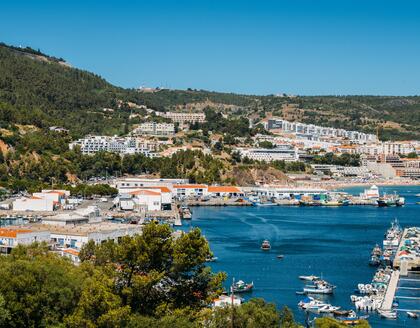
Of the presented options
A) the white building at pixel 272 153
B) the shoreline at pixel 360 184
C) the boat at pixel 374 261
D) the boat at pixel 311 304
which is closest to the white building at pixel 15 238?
the boat at pixel 311 304

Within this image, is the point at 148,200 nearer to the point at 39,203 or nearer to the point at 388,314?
the point at 39,203

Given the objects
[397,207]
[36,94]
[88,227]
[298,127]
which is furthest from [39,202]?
[298,127]

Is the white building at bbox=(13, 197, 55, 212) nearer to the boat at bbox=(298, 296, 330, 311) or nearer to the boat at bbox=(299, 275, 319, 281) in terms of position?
the boat at bbox=(299, 275, 319, 281)

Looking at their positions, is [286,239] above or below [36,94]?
below

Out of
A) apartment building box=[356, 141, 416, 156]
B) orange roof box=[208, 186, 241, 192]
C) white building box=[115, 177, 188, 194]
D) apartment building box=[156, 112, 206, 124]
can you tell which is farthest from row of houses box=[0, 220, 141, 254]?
apartment building box=[356, 141, 416, 156]

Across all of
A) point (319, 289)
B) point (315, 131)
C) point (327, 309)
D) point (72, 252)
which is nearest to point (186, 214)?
point (72, 252)

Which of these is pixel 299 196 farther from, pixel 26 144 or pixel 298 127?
pixel 298 127
